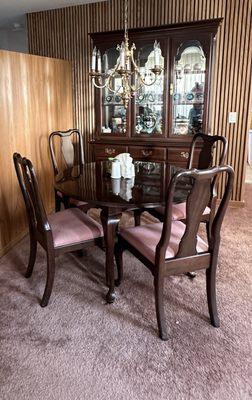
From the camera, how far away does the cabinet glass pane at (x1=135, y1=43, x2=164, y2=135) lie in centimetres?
380

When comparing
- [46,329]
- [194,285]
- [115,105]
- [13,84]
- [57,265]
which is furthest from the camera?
[115,105]

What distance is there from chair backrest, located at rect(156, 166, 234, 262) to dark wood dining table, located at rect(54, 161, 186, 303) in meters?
0.29

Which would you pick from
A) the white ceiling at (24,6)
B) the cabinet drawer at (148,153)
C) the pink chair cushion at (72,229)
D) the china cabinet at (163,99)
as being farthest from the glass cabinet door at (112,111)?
the pink chair cushion at (72,229)

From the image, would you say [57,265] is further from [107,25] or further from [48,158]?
[107,25]

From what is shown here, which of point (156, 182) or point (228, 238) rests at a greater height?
point (156, 182)

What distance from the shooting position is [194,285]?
7.95 ft

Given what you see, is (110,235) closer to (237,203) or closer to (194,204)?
(194,204)

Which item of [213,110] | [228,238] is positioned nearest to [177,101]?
[213,110]

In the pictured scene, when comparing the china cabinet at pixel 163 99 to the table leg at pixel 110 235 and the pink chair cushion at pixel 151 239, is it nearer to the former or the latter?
the pink chair cushion at pixel 151 239

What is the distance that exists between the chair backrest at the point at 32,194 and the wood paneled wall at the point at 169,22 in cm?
247

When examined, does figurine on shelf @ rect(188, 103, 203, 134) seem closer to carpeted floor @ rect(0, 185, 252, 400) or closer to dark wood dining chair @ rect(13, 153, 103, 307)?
carpeted floor @ rect(0, 185, 252, 400)

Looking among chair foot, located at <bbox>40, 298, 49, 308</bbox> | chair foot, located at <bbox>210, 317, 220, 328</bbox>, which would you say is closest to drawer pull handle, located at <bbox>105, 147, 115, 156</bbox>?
chair foot, located at <bbox>40, 298, 49, 308</bbox>

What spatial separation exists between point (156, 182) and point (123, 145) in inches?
63.0

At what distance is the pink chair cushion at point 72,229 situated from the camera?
216cm
